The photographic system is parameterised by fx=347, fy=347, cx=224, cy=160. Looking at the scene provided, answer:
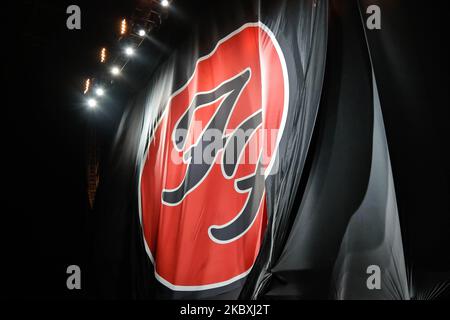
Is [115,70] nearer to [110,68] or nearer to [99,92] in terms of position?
[110,68]

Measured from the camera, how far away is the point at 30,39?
4254 mm

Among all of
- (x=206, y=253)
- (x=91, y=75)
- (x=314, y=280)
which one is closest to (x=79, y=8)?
(x=91, y=75)

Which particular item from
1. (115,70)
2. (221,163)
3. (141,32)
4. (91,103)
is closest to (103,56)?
(115,70)

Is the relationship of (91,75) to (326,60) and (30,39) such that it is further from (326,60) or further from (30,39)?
(326,60)

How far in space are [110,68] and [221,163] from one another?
2987mm

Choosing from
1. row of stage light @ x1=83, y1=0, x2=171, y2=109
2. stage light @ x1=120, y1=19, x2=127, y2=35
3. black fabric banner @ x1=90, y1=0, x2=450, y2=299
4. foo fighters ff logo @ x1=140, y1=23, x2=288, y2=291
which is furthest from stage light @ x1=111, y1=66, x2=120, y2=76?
foo fighters ff logo @ x1=140, y1=23, x2=288, y2=291

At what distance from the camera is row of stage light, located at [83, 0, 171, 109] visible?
14.5 ft

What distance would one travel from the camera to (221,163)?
104 inches

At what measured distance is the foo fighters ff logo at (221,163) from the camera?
2.40 metres

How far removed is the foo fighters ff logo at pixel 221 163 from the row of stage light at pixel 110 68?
5.84 ft

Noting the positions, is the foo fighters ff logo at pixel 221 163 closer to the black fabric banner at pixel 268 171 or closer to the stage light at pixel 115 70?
the black fabric banner at pixel 268 171

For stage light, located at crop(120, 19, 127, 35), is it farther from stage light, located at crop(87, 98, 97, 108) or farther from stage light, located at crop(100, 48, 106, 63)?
stage light, located at crop(87, 98, 97, 108)

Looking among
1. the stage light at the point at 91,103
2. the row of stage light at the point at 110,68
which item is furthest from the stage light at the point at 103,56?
the stage light at the point at 91,103

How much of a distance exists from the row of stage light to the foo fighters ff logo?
5.84 ft
